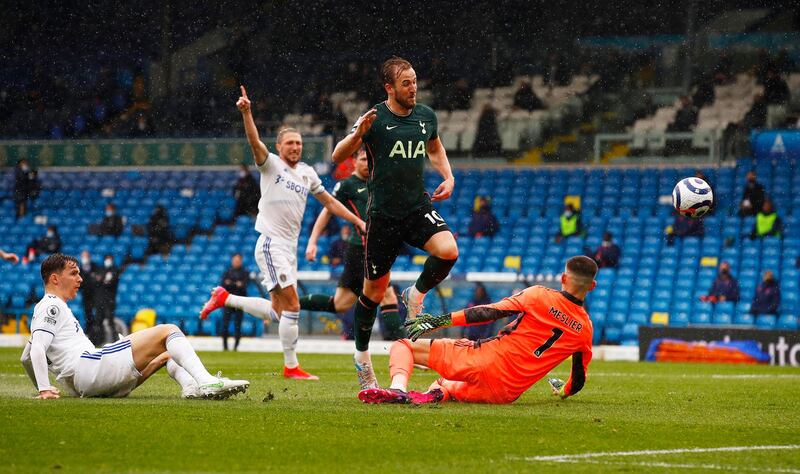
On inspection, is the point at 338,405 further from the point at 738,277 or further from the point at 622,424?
the point at 738,277

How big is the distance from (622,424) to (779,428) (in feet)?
3.25

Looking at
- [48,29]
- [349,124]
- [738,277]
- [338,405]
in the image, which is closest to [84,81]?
[48,29]

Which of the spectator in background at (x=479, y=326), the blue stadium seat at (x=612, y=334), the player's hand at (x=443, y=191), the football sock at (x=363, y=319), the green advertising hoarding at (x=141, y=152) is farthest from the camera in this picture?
the green advertising hoarding at (x=141, y=152)

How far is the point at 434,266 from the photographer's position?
9.52 m

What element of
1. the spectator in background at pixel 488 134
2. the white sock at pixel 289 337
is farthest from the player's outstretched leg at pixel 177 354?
the spectator in background at pixel 488 134

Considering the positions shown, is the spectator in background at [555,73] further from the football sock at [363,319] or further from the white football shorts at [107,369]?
the white football shorts at [107,369]

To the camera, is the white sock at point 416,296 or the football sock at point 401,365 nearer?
the football sock at point 401,365

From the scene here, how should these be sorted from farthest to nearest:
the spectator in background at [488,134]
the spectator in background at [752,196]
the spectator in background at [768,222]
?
the spectator in background at [488,134], the spectator in background at [752,196], the spectator in background at [768,222]

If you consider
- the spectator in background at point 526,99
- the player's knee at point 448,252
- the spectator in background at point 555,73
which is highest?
the spectator in background at point 555,73

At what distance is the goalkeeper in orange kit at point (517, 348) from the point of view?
902 cm

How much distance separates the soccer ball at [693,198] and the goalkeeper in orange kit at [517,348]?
9.61ft

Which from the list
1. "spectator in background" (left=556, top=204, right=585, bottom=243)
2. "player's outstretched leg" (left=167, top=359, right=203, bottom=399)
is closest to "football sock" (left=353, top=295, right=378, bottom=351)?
"player's outstretched leg" (left=167, top=359, right=203, bottom=399)

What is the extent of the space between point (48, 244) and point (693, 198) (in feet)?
68.9

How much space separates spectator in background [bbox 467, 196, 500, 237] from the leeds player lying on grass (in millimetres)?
18676
